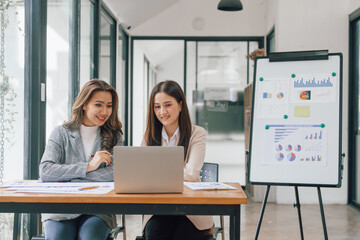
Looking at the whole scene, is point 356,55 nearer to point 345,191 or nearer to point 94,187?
point 345,191

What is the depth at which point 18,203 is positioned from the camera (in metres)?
1.81

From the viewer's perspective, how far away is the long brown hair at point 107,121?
2486mm

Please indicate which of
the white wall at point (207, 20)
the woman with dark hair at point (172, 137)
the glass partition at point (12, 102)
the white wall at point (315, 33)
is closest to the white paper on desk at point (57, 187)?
the woman with dark hair at point (172, 137)

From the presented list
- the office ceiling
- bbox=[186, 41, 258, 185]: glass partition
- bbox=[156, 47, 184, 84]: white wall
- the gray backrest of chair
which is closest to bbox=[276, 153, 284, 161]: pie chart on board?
the gray backrest of chair

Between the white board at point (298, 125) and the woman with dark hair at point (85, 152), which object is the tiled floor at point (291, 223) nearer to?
the white board at point (298, 125)

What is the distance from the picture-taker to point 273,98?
2922 mm

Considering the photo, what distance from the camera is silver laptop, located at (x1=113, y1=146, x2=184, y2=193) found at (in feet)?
5.88

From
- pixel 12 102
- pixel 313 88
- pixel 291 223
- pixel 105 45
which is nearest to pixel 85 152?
pixel 12 102

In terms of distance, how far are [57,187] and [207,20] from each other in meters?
5.76

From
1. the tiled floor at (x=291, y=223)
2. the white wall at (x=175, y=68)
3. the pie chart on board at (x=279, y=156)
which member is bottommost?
the tiled floor at (x=291, y=223)

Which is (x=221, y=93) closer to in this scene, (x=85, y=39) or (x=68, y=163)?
(x=85, y=39)

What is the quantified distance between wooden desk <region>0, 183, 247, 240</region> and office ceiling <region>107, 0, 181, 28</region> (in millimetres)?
4424

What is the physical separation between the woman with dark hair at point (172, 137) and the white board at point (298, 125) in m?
0.59

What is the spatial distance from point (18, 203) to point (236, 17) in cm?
607
